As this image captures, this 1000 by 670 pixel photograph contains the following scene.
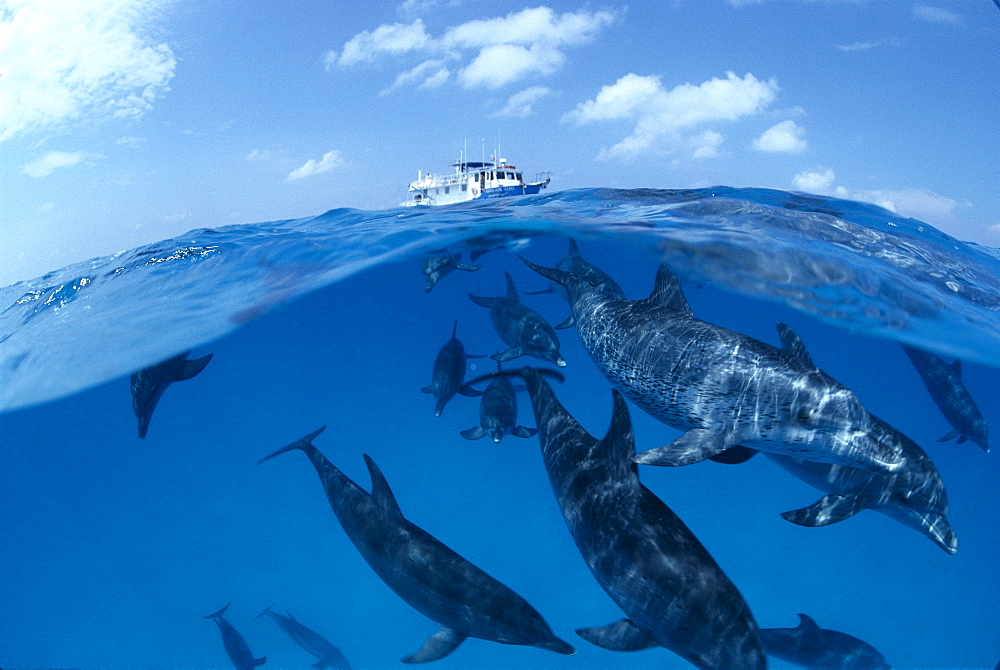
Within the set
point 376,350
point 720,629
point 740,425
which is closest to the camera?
point 720,629

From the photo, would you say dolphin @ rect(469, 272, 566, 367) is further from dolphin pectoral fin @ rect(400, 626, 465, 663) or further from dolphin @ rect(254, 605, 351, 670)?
dolphin @ rect(254, 605, 351, 670)

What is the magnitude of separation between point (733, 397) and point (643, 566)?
1.70m

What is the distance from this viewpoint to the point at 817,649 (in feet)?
19.0

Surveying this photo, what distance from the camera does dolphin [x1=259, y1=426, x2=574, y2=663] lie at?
15.3 feet

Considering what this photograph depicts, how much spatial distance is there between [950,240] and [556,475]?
1236 centimetres

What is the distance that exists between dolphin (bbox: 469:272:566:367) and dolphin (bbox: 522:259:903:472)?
10.9ft

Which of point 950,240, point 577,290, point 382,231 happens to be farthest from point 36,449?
point 950,240

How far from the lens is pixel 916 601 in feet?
47.5

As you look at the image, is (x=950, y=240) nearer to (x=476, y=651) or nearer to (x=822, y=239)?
(x=822, y=239)

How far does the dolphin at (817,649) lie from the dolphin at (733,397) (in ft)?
7.70

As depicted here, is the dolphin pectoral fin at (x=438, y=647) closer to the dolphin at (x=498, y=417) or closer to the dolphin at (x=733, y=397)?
the dolphin at (x=733, y=397)

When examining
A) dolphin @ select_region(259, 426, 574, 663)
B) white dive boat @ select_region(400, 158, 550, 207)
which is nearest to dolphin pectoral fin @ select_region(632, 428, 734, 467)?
dolphin @ select_region(259, 426, 574, 663)

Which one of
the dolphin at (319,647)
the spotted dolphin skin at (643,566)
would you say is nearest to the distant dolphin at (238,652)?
the dolphin at (319,647)

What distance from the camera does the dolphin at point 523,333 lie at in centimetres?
877
